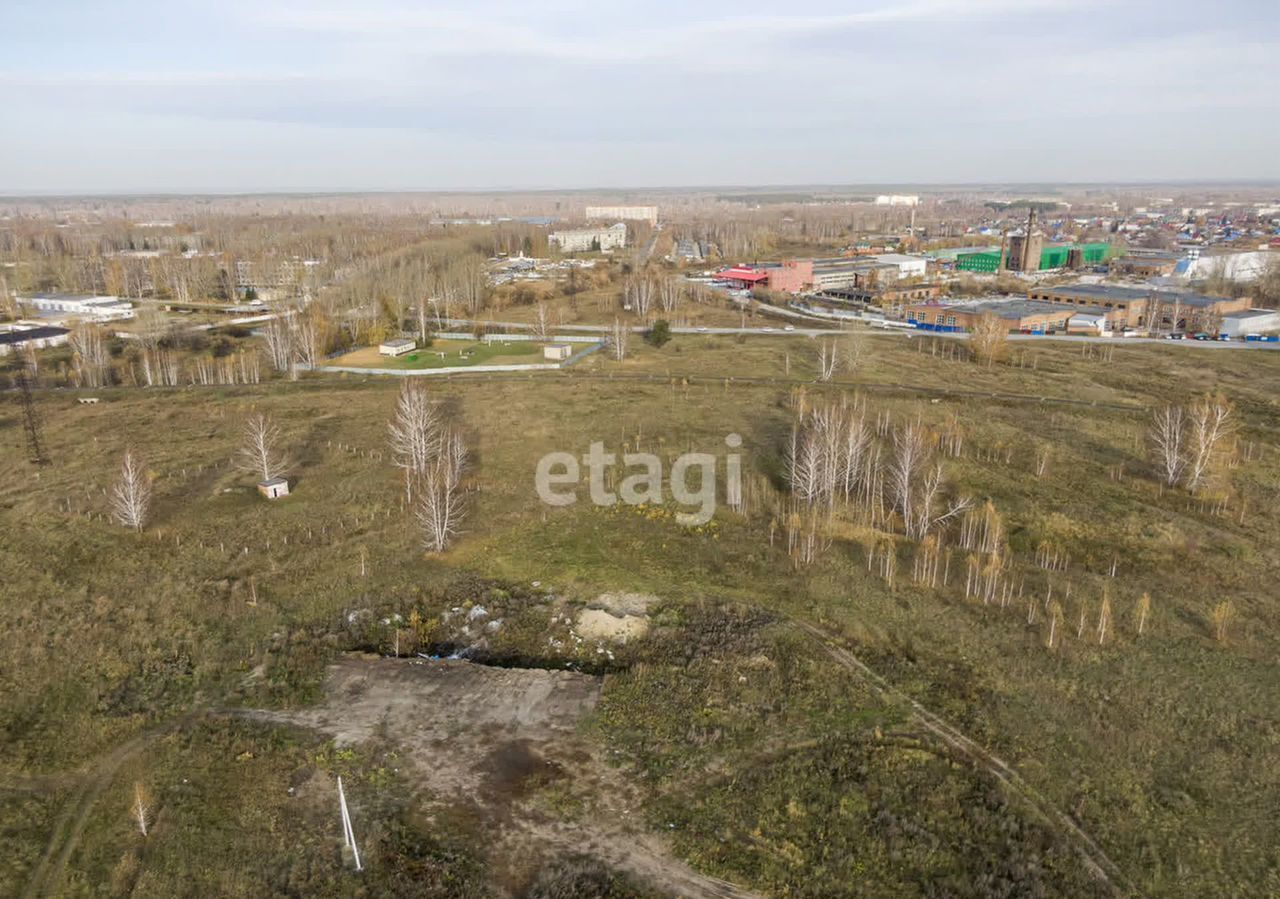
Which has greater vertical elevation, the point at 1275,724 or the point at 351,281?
the point at 351,281

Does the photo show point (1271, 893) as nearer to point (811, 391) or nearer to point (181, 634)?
point (181, 634)

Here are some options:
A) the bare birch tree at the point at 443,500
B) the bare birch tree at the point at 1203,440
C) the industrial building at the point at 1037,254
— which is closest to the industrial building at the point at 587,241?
the industrial building at the point at 1037,254

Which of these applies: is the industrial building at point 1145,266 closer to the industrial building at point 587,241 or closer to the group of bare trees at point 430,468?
the industrial building at point 587,241

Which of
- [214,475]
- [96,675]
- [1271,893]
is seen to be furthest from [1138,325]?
[96,675]

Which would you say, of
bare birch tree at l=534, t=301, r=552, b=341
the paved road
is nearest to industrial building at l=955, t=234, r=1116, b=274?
the paved road

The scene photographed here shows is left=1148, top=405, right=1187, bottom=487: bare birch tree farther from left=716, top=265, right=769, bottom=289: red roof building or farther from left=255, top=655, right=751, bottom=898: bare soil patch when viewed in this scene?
left=716, top=265, right=769, bottom=289: red roof building
